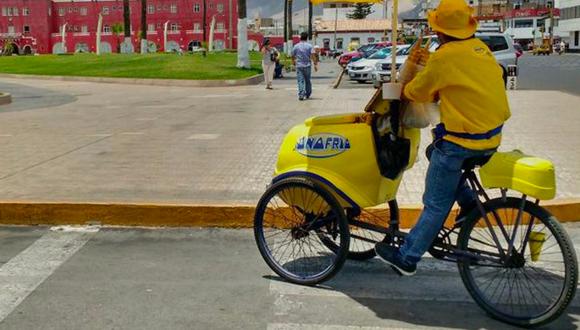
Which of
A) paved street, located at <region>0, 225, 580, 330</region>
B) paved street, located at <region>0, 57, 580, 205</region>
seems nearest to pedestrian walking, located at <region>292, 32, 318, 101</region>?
paved street, located at <region>0, 57, 580, 205</region>

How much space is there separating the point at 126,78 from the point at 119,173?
2159 cm

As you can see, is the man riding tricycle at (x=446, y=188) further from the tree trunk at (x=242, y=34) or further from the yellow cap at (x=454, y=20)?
the tree trunk at (x=242, y=34)

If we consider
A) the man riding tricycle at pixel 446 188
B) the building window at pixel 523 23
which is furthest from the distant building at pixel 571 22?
the man riding tricycle at pixel 446 188

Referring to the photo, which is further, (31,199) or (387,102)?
(31,199)

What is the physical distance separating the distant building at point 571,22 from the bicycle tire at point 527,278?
11171 cm

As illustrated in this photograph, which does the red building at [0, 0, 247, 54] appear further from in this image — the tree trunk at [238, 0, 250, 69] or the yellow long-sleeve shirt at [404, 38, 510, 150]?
the yellow long-sleeve shirt at [404, 38, 510, 150]

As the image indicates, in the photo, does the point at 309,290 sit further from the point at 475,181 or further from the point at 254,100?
the point at 254,100

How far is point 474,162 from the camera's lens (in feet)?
13.7

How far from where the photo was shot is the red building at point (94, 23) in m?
102

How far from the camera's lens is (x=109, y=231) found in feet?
20.7

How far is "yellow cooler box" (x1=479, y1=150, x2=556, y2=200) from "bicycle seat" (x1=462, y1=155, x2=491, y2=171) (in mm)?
31

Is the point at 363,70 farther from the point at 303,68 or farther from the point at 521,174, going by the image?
the point at 521,174

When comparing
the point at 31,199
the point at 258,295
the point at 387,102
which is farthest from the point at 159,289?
the point at 31,199

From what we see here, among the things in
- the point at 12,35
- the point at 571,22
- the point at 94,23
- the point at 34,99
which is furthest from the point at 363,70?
the point at 571,22
